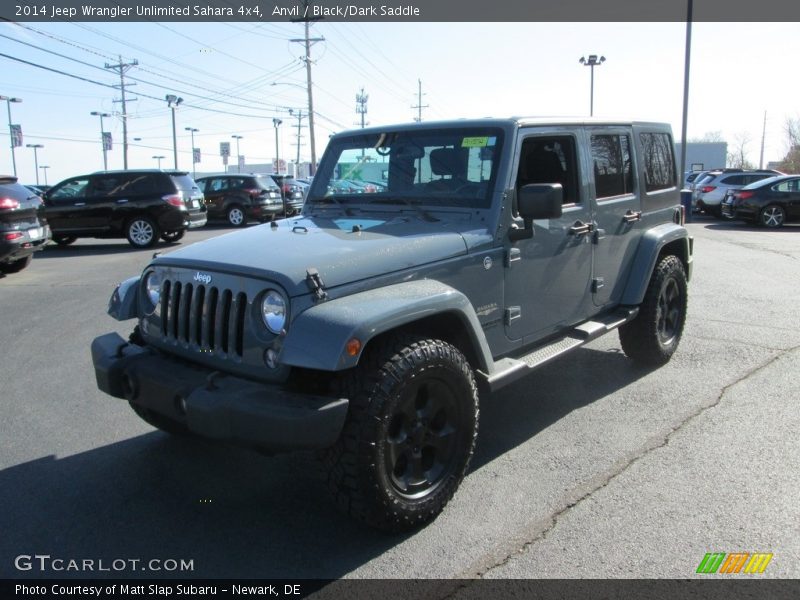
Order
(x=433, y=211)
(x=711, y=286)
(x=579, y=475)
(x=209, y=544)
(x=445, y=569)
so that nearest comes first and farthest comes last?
(x=445, y=569) < (x=209, y=544) < (x=579, y=475) < (x=433, y=211) < (x=711, y=286)

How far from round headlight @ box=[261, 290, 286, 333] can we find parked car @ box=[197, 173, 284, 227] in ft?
60.1

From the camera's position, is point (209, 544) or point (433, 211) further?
point (433, 211)

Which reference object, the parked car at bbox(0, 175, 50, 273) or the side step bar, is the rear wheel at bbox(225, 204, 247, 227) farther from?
the side step bar

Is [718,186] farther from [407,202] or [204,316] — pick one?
[204,316]

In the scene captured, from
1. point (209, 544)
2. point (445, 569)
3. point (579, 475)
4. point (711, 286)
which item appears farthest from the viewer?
point (711, 286)

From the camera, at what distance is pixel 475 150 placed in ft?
13.3

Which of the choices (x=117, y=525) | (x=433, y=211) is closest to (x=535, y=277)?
(x=433, y=211)

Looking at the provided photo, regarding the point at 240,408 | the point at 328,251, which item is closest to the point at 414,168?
the point at 328,251

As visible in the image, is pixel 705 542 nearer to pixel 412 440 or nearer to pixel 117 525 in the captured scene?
pixel 412 440

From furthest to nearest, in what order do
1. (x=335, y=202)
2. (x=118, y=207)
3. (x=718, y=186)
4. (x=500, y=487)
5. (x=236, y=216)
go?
(x=718, y=186) → (x=236, y=216) → (x=118, y=207) → (x=335, y=202) → (x=500, y=487)

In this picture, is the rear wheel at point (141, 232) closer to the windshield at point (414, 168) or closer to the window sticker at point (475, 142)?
the windshield at point (414, 168)

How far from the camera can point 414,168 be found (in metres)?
4.26

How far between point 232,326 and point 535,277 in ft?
6.42

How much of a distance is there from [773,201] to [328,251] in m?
19.1
